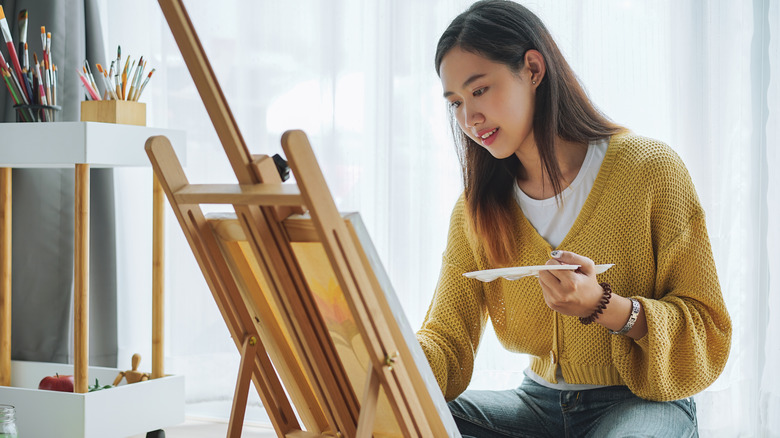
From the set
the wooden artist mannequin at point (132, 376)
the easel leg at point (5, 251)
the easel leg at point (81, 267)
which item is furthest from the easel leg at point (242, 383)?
the easel leg at point (5, 251)

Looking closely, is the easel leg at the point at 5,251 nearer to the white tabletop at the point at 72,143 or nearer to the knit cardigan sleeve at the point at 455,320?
the white tabletop at the point at 72,143

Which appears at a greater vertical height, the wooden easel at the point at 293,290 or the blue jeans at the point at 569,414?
the wooden easel at the point at 293,290

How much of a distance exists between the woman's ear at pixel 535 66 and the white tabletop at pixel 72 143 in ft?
3.61

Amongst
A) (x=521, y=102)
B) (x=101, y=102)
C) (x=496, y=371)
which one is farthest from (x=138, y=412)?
(x=521, y=102)

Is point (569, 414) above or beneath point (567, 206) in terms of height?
beneath

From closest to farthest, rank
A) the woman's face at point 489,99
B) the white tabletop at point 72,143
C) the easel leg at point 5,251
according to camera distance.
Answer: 1. the woman's face at point 489,99
2. the white tabletop at point 72,143
3. the easel leg at point 5,251

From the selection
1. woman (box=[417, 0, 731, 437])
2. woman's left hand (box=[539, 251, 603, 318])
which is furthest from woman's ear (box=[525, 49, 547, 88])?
woman's left hand (box=[539, 251, 603, 318])

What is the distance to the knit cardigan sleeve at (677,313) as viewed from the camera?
1.28 m

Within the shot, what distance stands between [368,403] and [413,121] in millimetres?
1479

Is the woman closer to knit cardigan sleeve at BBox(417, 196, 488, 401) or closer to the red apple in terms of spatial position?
knit cardigan sleeve at BBox(417, 196, 488, 401)

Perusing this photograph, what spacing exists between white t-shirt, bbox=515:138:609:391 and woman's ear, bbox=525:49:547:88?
0.16 m

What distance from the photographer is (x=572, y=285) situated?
119 cm

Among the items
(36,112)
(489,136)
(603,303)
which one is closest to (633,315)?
(603,303)

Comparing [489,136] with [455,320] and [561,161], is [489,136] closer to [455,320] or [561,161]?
[561,161]
